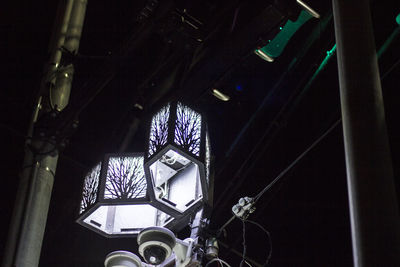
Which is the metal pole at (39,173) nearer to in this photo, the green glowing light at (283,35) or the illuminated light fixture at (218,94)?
the illuminated light fixture at (218,94)

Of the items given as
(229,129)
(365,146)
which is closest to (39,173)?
(229,129)

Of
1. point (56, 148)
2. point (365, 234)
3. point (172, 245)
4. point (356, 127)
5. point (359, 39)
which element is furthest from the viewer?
point (56, 148)

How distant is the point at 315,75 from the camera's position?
6.12 m

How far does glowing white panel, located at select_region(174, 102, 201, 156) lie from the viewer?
4.70 meters

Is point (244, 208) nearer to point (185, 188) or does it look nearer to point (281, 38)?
point (185, 188)

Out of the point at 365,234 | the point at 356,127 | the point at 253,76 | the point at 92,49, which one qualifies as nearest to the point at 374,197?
the point at 365,234

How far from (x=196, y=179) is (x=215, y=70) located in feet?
4.75

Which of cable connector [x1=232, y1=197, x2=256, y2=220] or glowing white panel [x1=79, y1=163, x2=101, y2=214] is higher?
glowing white panel [x1=79, y1=163, x2=101, y2=214]

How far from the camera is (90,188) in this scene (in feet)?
18.1

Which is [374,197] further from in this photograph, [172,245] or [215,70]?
[215,70]

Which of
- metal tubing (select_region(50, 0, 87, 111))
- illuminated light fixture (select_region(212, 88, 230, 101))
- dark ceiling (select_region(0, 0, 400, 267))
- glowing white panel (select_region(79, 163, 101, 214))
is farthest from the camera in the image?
dark ceiling (select_region(0, 0, 400, 267))

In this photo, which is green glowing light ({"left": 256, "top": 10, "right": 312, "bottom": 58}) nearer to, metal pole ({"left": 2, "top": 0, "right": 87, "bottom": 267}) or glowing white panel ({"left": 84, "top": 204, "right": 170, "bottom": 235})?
glowing white panel ({"left": 84, "top": 204, "right": 170, "bottom": 235})

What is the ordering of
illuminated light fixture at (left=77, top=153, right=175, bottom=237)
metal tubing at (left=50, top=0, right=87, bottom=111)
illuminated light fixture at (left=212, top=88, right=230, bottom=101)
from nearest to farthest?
1. illuminated light fixture at (left=77, top=153, right=175, bottom=237)
2. illuminated light fixture at (left=212, top=88, right=230, bottom=101)
3. metal tubing at (left=50, top=0, right=87, bottom=111)

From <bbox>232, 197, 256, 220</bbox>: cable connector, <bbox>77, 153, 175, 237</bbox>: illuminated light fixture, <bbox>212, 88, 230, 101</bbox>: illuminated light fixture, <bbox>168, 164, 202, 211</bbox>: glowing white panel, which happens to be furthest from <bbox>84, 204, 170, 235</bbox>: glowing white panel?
<bbox>212, 88, 230, 101</bbox>: illuminated light fixture
